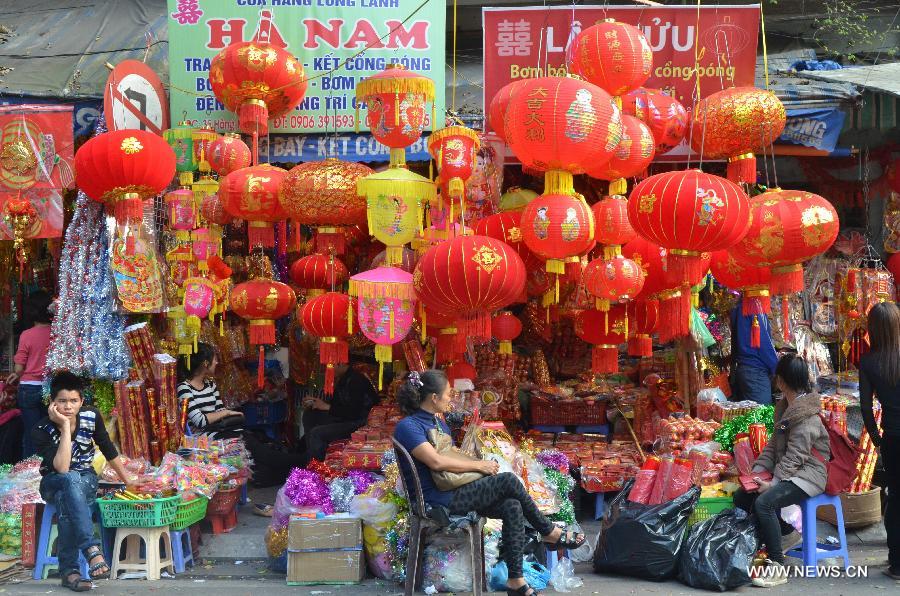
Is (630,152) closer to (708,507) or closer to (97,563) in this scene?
(708,507)

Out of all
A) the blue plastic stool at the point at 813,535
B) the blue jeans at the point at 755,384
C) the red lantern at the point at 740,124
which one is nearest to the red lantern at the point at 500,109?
the red lantern at the point at 740,124

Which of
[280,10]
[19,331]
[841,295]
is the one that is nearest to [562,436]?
[841,295]

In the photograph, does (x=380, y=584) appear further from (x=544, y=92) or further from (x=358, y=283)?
(x=544, y=92)

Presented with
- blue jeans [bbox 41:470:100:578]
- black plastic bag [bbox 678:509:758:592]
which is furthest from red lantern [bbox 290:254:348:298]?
black plastic bag [bbox 678:509:758:592]

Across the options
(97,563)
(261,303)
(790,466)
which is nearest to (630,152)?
(790,466)

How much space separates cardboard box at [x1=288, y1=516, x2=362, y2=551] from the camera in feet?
20.3

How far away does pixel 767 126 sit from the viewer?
22.4ft

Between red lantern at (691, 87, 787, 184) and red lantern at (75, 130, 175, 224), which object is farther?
red lantern at (75, 130, 175, 224)

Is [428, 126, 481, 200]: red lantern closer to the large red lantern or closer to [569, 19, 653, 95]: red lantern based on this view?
[569, 19, 653, 95]: red lantern

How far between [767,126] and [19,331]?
7.29 m

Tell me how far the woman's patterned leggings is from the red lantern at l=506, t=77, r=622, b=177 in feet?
6.31

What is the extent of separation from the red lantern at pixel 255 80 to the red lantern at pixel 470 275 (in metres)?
2.51

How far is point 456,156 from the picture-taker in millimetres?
6527

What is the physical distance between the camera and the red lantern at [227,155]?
303 inches
